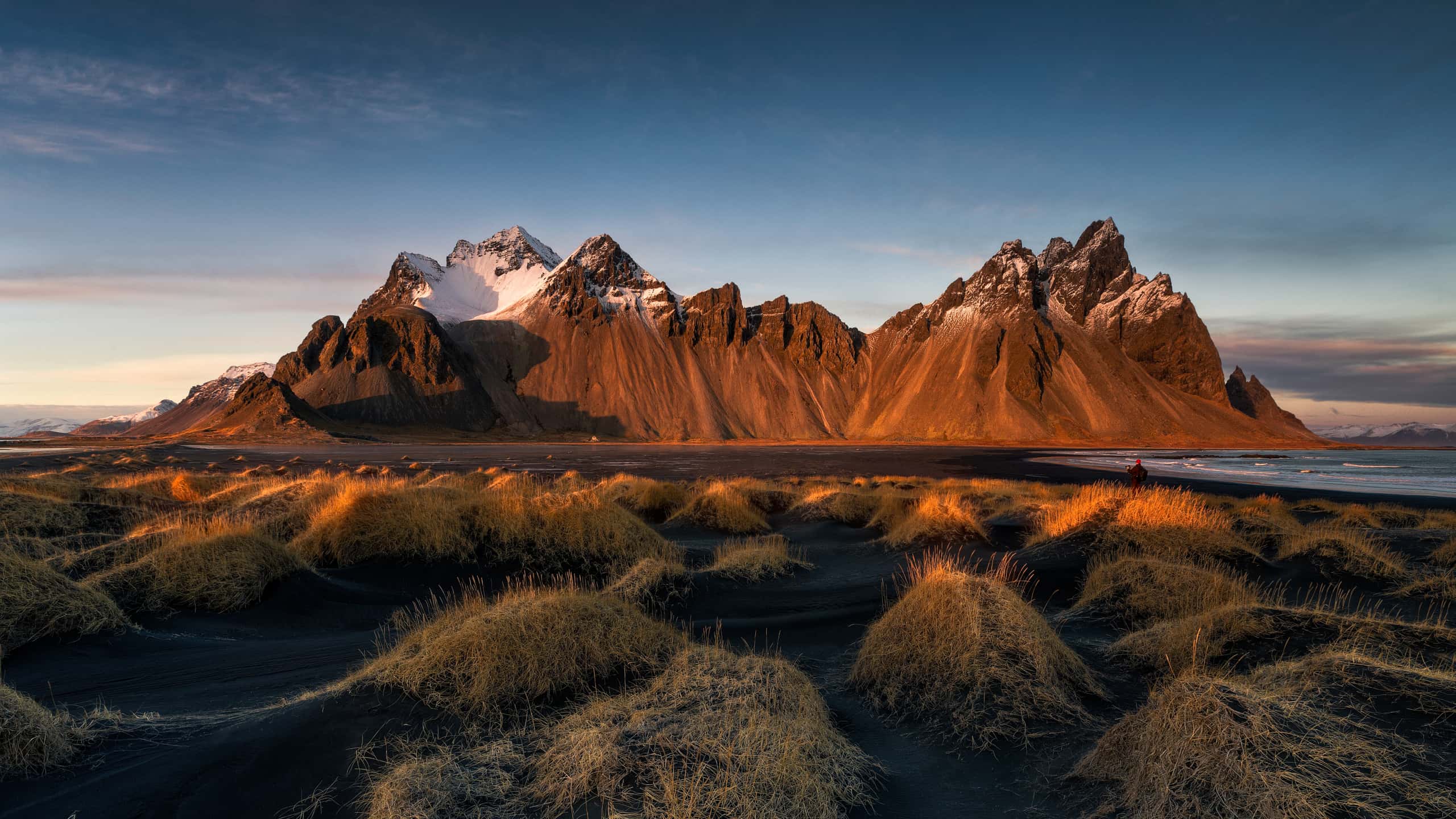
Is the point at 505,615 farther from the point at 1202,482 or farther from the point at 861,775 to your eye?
the point at 1202,482

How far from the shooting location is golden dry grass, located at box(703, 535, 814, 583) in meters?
11.3

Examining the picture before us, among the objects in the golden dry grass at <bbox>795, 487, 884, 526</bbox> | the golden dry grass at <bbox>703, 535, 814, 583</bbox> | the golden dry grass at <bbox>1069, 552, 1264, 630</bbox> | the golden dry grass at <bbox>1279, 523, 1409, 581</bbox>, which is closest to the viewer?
the golden dry grass at <bbox>1069, 552, 1264, 630</bbox>

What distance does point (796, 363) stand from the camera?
451 ft

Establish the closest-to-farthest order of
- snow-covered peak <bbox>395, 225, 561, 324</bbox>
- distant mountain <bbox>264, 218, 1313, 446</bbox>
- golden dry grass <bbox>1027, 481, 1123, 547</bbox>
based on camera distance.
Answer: golden dry grass <bbox>1027, 481, 1123, 547</bbox>
distant mountain <bbox>264, 218, 1313, 446</bbox>
snow-covered peak <bbox>395, 225, 561, 324</bbox>

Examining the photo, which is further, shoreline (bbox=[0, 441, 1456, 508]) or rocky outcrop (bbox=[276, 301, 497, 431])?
rocky outcrop (bbox=[276, 301, 497, 431])

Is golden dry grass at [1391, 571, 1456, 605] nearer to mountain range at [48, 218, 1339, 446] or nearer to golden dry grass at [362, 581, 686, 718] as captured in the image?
golden dry grass at [362, 581, 686, 718]

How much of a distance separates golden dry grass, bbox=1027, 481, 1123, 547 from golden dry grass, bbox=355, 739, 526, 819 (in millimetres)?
11889

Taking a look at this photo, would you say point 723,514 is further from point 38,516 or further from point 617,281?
point 617,281

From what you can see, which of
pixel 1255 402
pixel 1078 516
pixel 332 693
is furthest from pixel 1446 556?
pixel 1255 402

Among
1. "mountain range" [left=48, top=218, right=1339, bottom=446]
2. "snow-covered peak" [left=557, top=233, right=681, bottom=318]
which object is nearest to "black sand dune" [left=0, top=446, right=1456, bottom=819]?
"mountain range" [left=48, top=218, right=1339, bottom=446]

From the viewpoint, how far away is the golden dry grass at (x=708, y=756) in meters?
3.82

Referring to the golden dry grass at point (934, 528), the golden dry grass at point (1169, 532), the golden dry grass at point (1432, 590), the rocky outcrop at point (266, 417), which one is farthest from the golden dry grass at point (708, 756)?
the rocky outcrop at point (266, 417)

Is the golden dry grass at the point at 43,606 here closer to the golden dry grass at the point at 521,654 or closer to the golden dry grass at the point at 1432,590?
the golden dry grass at the point at 521,654

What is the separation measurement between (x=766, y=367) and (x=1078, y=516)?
12022 centimetres
